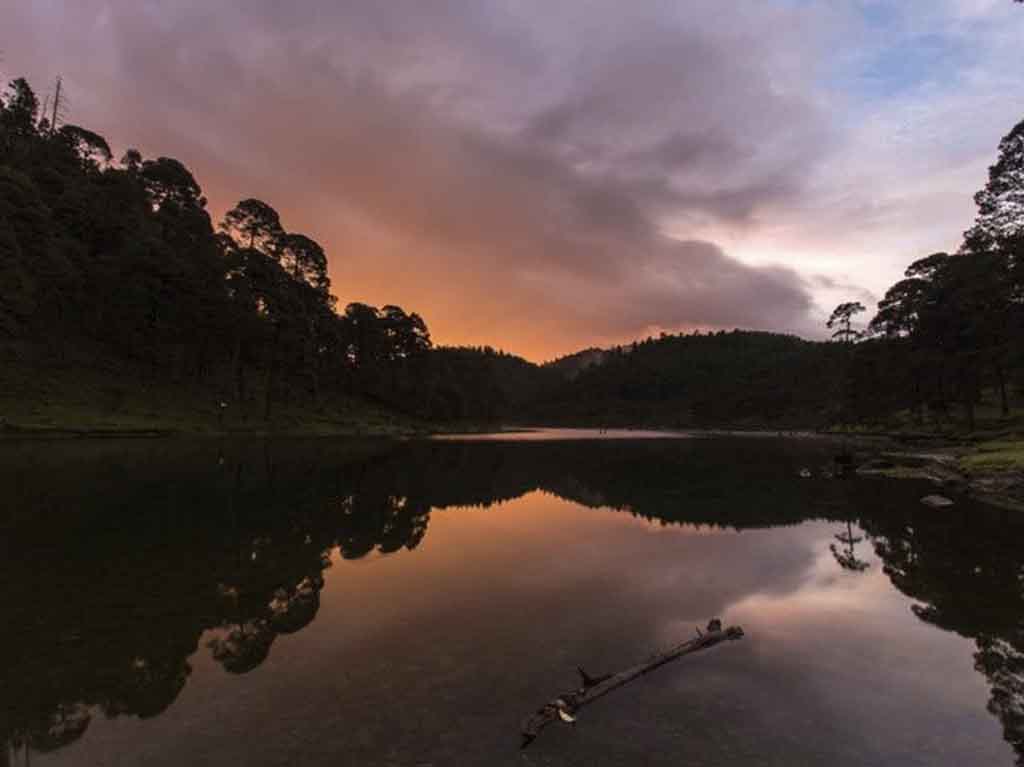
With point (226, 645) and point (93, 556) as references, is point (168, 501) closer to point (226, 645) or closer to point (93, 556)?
point (93, 556)

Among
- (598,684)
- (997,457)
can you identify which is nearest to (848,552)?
(598,684)

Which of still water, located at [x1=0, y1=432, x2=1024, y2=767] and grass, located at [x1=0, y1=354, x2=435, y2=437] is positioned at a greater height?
grass, located at [x1=0, y1=354, x2=435, y2=437]

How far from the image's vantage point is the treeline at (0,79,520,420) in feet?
251

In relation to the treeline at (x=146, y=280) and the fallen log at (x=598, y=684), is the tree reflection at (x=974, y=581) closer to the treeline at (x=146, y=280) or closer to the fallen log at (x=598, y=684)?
the fallen log at (x=598, y=684)

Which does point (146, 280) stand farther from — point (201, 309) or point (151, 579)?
point (151, 579)

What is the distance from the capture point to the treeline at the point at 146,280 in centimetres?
7662

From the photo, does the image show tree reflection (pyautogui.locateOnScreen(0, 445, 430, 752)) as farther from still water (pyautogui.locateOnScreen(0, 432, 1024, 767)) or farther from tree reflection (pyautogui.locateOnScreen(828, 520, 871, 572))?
tree reflection (pyautogui.locateOnScreen(828, 520, 871, 572))

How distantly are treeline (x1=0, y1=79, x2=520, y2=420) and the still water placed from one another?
58.6 m

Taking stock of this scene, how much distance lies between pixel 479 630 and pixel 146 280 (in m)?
89.8

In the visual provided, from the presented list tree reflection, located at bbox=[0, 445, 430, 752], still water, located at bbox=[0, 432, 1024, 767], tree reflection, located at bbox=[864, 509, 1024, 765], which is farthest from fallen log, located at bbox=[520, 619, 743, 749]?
tree reflection, located at bbox=[0, 445, 430, 752]

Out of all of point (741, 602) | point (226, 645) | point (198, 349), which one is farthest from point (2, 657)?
point (198, 349)

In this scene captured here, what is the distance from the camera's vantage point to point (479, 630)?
1452 cm

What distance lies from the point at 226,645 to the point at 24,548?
12.0 meters

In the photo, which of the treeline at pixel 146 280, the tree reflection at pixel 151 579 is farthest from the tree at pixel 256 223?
the tree reflection at pixel 151 579
